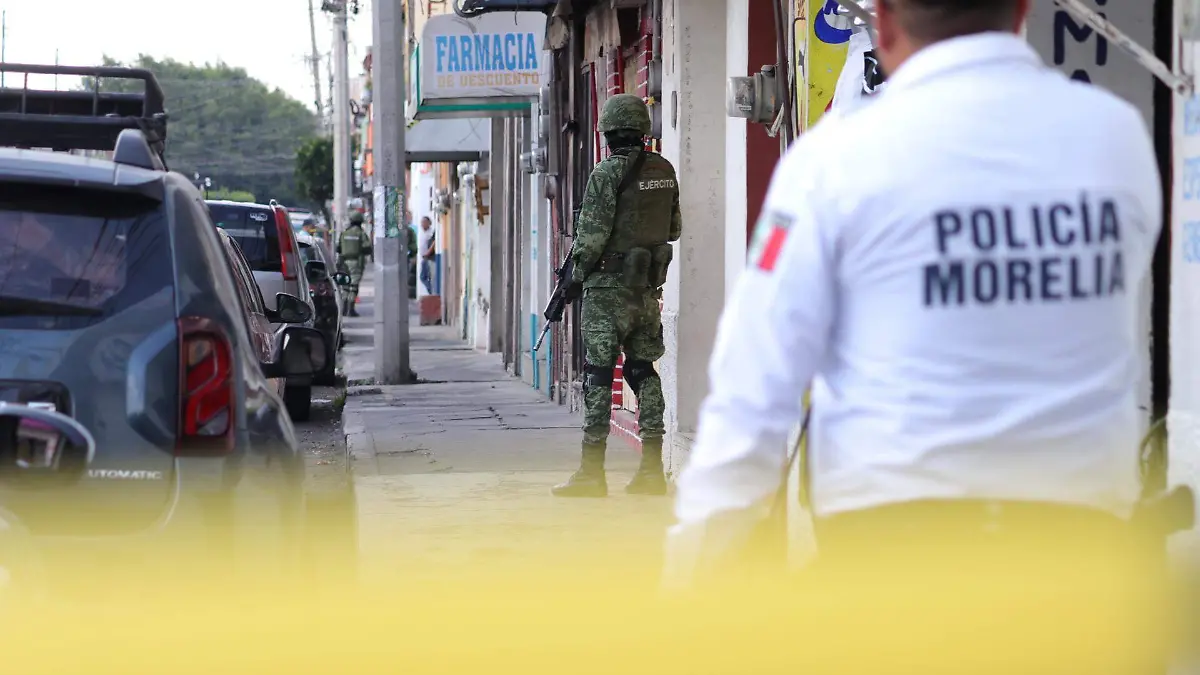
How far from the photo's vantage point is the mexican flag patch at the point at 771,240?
2268mm

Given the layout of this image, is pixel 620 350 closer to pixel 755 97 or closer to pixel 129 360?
pixel 755 97

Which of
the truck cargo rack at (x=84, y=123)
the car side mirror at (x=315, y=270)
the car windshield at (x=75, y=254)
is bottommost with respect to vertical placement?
the car side mirror at (x=315, y=270)

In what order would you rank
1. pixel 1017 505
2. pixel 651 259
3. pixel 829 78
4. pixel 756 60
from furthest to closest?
pixel 756 60 → pixel 651 259 → pixel 829 78 → pixel 1017 505

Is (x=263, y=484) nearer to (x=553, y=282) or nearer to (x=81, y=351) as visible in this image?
(x=81, y=351)

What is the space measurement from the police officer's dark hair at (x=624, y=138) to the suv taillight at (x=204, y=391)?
4953mm

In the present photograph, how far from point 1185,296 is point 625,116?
14.0 feet

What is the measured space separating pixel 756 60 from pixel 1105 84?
415 cm

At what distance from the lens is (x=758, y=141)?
31.9ft

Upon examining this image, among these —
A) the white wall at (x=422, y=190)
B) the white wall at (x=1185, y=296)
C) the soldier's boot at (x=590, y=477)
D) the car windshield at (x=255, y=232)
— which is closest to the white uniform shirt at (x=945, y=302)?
the white wall at (x=1185, y=296)

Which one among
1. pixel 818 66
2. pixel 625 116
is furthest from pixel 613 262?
pixel 818 66

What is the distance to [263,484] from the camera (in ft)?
13.8

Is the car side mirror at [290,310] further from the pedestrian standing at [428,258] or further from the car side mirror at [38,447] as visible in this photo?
the pedestrian standing at [428,258]

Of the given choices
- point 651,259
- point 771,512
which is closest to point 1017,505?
point 771,512

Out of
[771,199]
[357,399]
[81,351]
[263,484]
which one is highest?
[771,199]
